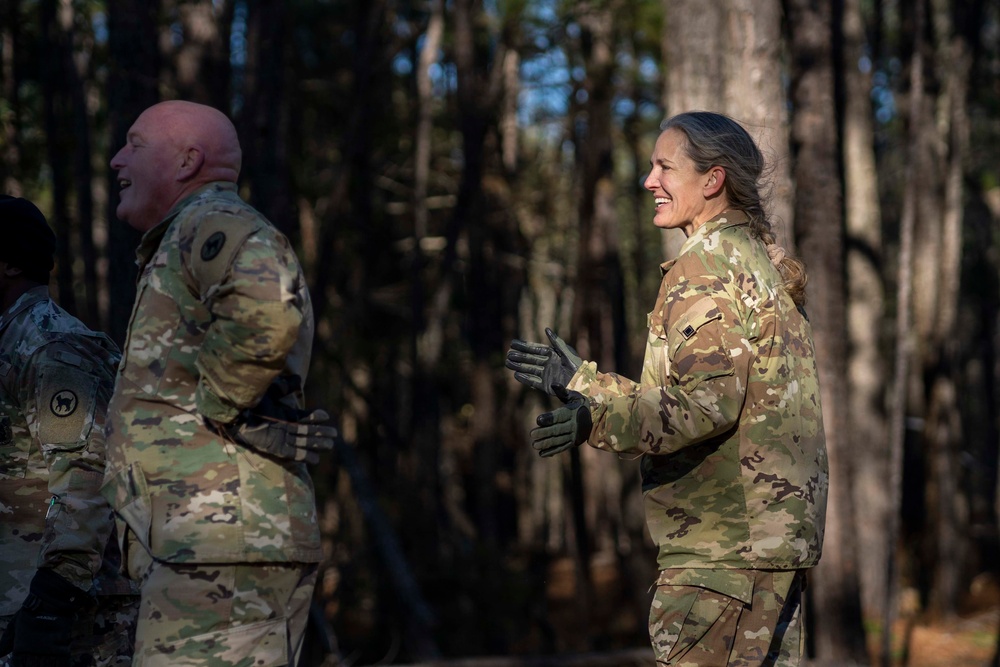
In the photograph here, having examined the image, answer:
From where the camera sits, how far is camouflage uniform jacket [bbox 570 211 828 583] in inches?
118

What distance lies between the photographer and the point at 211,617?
9.27ft

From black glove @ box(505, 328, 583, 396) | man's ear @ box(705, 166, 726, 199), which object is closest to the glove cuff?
black glove @ box(505, 328, 583, 396)

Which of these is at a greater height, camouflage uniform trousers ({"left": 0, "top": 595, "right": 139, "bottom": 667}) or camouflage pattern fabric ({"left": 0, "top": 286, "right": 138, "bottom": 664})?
camouflage pattern fabric ({"left": 0, "top": 286, "right": 138, "bottom": 664})

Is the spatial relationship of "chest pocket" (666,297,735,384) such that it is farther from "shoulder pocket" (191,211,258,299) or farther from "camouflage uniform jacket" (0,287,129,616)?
"camouflage uniform jacket" (0,287,129,616)

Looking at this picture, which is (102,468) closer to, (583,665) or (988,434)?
(583,665)

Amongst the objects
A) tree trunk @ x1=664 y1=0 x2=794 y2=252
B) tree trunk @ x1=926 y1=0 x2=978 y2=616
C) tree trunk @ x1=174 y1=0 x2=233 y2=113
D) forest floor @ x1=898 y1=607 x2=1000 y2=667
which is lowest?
forest floor @ x1=898 y1=607 x2=1000 y2=667

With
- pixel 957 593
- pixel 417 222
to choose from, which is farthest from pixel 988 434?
pixel 417 222

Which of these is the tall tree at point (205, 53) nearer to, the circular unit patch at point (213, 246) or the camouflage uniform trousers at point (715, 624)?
the circular unit patch at point (213, 246)

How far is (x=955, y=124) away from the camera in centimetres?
1343

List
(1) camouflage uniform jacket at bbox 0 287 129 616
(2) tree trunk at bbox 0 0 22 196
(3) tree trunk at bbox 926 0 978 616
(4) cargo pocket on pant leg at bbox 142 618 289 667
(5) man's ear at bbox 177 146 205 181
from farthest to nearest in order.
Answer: (3) tree trunk at bbox 926 0 978 616, (2) tree trunk at bbox 0 0 22 196, (1) camouflage uniform jacket at bbox 0 287 129 616, (5) man's ear at bbox 177 146 205 181, (4) cargo pocket on pant leg at bbox 142 618 289 667

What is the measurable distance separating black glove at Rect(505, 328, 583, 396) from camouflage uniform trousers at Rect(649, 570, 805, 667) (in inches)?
24.9

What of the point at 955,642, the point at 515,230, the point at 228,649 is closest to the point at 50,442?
the point at 228,649

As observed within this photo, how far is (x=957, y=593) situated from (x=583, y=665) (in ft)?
23.0

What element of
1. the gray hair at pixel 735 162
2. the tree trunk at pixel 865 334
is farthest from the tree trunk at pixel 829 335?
the tree trunk at pixel 865 334
